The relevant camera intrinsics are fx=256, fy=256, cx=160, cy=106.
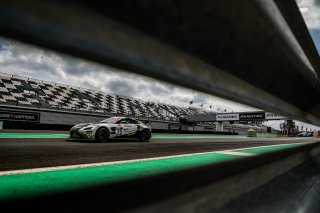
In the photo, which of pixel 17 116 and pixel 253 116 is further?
pixel 253 116

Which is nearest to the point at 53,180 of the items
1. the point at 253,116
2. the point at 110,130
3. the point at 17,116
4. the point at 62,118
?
the point at 110,130

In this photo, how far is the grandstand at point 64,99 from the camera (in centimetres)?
3826

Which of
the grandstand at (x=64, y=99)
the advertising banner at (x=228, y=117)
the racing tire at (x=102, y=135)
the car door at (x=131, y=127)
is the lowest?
the racing tire at (x=102, y=135)

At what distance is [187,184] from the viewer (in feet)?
2.89

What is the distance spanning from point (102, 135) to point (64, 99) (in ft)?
121

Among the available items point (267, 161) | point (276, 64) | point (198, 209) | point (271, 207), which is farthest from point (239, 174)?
point (276, 64)

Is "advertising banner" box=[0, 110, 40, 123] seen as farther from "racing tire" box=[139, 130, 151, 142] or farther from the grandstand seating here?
"racing tire" box=[139, 130, 151, 142]

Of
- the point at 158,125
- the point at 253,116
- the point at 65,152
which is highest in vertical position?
the point at 253,116

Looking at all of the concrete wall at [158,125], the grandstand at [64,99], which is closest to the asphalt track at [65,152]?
the grandstand at [64,99]

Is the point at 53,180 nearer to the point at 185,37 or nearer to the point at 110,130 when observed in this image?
the point at 185,37

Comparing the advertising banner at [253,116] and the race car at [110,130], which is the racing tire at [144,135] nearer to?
the race car at [110,130]

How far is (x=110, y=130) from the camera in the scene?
35.6 feet

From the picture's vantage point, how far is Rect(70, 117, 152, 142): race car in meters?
10.1

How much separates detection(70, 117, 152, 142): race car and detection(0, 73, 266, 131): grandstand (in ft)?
88.4
